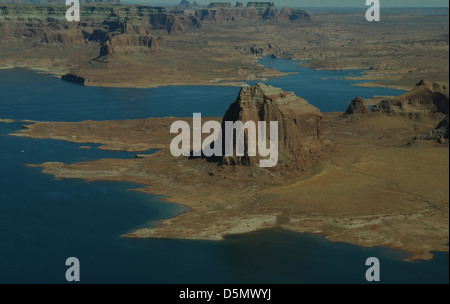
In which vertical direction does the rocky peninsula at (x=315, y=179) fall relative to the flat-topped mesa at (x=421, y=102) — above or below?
below

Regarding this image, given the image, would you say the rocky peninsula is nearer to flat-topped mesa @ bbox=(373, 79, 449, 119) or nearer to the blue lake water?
flat-topped mesa @ bbox=(373, 79, 449, 119)

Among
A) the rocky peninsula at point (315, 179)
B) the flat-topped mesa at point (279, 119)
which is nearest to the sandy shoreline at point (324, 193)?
the rocky peninsula at point (315, 179)

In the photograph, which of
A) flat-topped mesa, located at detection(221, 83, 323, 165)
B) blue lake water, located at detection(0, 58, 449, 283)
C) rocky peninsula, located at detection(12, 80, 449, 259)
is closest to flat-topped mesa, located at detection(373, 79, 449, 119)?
rocky peninsula, located at detection(12, 80, 449, 259)

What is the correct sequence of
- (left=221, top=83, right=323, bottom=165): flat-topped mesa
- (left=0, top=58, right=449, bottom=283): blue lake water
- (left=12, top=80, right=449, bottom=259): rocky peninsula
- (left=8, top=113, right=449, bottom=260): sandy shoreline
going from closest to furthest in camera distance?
(left=0, top=58, right=449, bottom=283): blue lake water, (left=8, top=113, right=449, bottom=260): sandy shoreline, (left=12, top=80, right=449, bottom=259): rocky peninsula, (left=221, top=83, right=323, bottom=165): flat-topped mesa

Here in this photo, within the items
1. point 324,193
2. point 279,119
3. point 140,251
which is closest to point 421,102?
point 279,119

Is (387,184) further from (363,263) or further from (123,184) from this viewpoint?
(123,184)

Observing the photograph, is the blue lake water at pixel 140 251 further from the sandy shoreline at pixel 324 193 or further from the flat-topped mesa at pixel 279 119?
the flat-topped mesa at pixel 279 119
